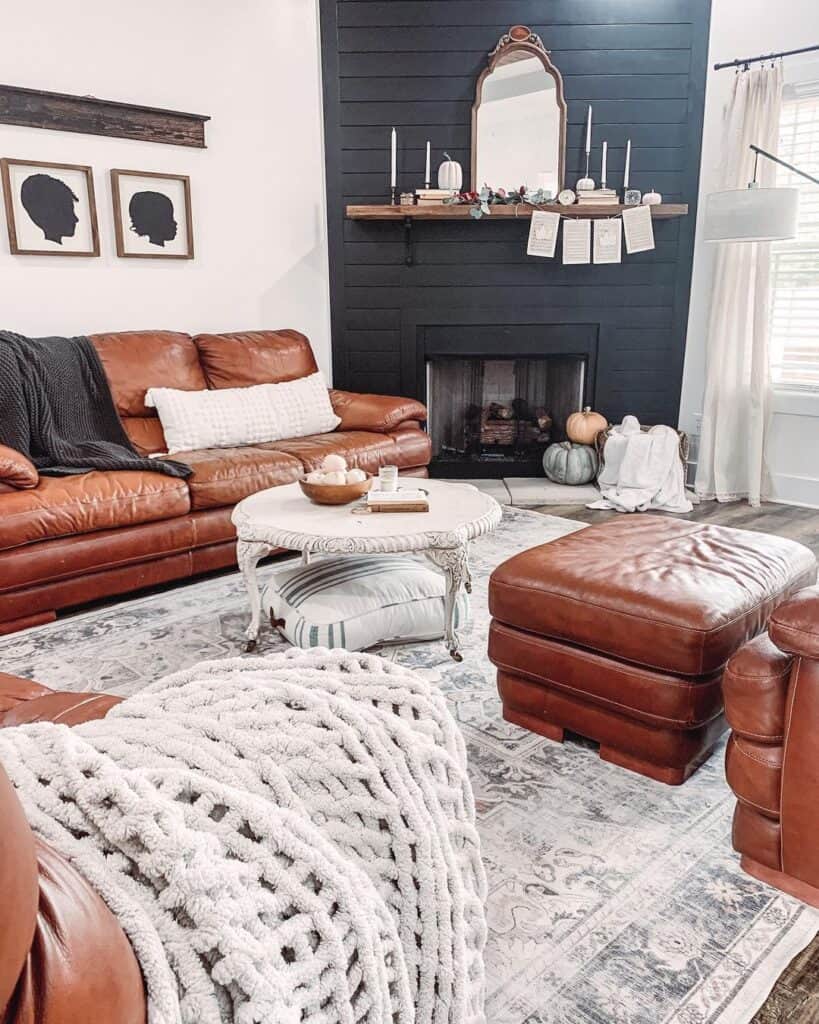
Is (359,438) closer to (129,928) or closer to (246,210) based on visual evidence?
(246,210)

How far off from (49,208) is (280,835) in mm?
3701

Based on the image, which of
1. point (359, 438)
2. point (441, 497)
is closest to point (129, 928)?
point (441, 497)

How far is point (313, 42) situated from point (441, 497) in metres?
3.14

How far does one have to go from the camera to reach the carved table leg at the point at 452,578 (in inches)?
95.4

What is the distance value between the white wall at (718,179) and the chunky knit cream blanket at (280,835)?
4044mm

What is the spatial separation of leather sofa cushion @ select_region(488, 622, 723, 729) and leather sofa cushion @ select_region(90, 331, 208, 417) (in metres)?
2.28

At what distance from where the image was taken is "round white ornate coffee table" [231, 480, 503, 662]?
2.35m

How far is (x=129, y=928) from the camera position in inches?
26.3

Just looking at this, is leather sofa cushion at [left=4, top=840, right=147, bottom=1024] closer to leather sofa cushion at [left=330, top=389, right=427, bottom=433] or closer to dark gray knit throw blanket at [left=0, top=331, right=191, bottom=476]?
dark gray knit throw blanket at [left=0, top=331, right=191, bottom=476]

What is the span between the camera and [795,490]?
4570 millimetres

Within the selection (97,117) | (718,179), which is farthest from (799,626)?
(718,179)

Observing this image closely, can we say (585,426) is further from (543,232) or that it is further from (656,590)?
(656,590)

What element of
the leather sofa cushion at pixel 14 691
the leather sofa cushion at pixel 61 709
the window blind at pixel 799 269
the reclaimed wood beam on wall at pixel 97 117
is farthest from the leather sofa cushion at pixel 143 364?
the window blind at pixel 799 269

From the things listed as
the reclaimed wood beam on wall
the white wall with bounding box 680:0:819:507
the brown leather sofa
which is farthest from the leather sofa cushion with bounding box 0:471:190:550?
the white wall with bounding box 680:0:819:507
